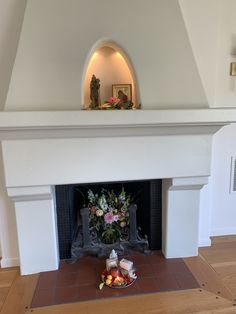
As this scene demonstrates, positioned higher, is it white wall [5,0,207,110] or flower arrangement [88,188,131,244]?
white wall [5,0,207,110]

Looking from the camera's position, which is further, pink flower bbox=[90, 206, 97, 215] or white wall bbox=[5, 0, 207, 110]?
pink flower bbox=[90, 206, 97, 215]

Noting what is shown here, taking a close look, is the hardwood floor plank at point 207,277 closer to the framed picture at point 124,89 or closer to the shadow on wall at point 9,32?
the framed picture at point 124,89

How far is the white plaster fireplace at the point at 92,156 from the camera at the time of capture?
1.69 meters

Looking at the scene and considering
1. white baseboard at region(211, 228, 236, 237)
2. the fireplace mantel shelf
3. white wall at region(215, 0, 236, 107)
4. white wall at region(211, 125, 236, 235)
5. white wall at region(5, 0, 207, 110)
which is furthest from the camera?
white baseboard at region(211, 228, 236, 237)

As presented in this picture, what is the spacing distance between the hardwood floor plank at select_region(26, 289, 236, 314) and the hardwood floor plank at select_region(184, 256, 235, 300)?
0.21 ft

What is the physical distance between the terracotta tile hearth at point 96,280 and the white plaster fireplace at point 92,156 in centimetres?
15

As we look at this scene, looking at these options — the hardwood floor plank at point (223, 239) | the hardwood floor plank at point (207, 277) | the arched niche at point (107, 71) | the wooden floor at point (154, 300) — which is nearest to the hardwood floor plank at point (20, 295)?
the wooden floor at point (154, 300)

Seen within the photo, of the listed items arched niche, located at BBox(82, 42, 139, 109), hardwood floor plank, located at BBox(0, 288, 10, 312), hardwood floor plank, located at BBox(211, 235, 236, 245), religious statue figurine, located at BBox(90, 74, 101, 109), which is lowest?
hardwood floor plank, located at BBox(0, 288, 10, 312)

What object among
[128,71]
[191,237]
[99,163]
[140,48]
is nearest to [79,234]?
[99,163]

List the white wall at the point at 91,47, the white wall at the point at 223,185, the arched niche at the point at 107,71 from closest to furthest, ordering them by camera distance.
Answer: the white wall at the point at 91,47
the arched niche at the point at 107,71
the white wall at the point at 223,185

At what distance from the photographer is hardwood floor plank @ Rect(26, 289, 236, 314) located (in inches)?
63.5

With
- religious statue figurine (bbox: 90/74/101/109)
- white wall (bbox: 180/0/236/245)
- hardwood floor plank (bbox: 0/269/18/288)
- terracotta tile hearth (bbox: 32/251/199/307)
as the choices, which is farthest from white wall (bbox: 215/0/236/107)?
hardwood floor plank (bbox: 0/269/18/288)

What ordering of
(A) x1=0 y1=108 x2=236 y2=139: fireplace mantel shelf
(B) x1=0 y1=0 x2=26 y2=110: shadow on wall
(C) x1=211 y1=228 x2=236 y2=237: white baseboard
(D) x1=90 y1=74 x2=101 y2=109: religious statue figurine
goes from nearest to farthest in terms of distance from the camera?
1. (A) x1=0 y1=108 x2=236 y2=139: fireplace mantel shelf
2. (B) x1=0 y1=0 x2=26 y2=110: shadow on wall
3. (D) x1=90 y1=74 x2=101 y2=109: religious statue figurine
4. (C) x1=211 y1=228 x2=236 y2=237: white baseboard

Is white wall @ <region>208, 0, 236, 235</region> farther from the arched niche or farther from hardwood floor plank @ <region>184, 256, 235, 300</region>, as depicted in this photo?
the arched niche
